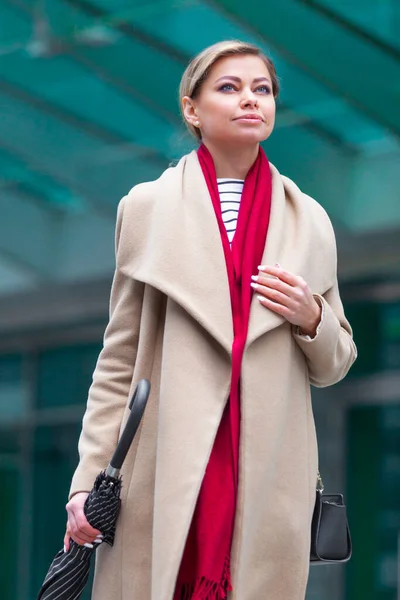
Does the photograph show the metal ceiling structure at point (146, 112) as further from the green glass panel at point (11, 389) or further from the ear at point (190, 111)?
the ear at point (190, 111)

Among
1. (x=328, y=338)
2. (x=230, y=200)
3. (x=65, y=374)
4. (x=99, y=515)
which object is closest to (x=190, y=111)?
(x=230, y=200)

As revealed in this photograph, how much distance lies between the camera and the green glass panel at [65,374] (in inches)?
531

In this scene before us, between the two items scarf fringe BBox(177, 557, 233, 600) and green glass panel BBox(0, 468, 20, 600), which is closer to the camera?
scarf fringe BBox(177, 557, 233, 600)

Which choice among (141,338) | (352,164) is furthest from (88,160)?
(141,338)

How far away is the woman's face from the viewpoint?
2.84 meters

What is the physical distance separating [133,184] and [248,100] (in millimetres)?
8783

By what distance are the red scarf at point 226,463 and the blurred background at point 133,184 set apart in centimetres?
571

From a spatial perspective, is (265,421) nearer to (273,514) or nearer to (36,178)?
(273,514)

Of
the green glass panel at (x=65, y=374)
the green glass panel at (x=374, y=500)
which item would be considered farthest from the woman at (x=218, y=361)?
the green glass panel at (x=65, y=374)

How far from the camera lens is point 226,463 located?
8.78 ft

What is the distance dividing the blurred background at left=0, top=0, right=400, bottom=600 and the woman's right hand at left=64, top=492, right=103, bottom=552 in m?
5.97

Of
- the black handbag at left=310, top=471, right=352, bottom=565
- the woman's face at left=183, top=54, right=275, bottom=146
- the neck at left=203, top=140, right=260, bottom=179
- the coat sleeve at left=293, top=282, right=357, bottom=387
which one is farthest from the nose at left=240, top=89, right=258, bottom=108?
the black handbag at left=310, top=471, right=352, bottom=565

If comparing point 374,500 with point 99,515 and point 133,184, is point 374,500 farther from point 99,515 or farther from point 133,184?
point 99,515

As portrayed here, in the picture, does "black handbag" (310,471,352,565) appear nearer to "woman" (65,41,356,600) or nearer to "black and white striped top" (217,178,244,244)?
"woman" (65,41,356,600)
